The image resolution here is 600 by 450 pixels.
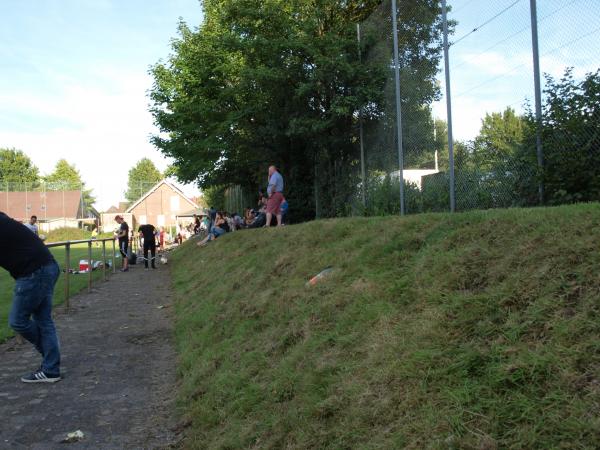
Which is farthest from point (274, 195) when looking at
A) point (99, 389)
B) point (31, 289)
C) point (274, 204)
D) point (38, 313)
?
point (99, 389)

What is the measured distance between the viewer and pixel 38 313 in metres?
5.40

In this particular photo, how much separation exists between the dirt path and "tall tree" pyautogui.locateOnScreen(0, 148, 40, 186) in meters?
104

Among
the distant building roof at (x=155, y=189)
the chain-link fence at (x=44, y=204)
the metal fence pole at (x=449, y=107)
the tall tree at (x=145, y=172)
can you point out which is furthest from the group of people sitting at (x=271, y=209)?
the tall tree at (x=145, y=172)

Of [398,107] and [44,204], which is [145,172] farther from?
[398,107]

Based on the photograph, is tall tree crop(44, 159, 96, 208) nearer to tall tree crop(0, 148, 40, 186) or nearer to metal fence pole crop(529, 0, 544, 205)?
tall tree crop(0, 148, 40, 186)

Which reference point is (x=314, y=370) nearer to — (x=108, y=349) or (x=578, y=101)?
(x=108, y=349)

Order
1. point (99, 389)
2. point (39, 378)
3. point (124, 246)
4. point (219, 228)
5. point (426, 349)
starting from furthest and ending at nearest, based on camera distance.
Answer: point (219, 228), point (124, 246), point (39, 378), point (99, 389), point (426, 349)

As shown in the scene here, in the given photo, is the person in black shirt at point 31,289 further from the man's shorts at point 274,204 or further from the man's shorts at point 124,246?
the man's shorts at point 124,246

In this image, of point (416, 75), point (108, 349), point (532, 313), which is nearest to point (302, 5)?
point (416, 75)

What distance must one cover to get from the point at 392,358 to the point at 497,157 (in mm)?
5841

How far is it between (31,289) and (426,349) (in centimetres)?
402

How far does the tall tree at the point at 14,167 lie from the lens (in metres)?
101

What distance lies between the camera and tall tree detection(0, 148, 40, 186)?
100625mm

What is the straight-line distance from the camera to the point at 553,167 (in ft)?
22.6
